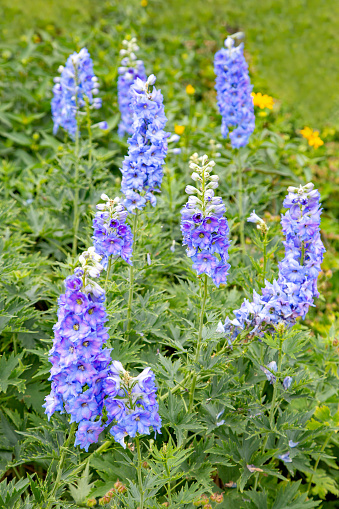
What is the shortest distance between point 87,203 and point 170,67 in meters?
3.82

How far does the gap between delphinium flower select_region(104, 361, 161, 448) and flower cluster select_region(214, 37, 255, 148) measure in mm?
2632

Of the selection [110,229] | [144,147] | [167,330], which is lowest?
[167,330]

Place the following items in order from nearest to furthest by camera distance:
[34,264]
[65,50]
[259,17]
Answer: [34,264], [65,50], [259,17]

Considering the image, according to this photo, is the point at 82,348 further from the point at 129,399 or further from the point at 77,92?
the point at 77,92

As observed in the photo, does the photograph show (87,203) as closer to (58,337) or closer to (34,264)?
(34,264)

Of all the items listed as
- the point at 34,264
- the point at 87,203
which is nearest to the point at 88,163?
the point at 87,203

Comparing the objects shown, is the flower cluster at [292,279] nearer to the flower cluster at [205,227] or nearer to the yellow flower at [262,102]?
the flower cluster at [205,227]

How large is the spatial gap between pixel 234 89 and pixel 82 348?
2811 mm

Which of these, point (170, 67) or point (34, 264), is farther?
point (170, 67)

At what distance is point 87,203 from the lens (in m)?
3.93

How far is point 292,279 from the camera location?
2434 millimetres

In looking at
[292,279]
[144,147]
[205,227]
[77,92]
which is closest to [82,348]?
[205,227]

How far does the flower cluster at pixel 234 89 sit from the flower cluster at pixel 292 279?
64.0 inches

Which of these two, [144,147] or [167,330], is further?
[167,330]
